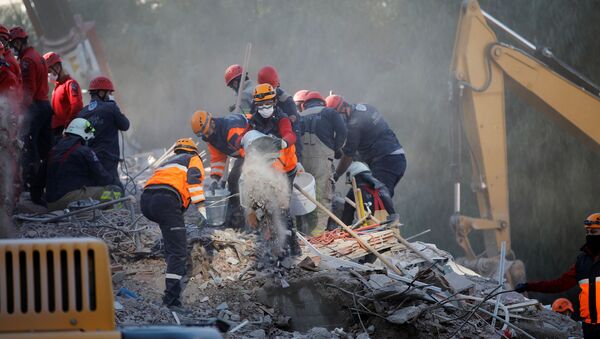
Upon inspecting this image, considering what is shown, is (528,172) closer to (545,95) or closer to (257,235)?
(545,95)

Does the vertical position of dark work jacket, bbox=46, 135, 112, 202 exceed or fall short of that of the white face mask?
it falls short

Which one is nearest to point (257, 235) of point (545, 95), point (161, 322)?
point (161, 322)

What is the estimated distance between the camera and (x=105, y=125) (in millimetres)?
10359

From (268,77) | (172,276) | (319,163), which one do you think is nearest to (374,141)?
(319,163)

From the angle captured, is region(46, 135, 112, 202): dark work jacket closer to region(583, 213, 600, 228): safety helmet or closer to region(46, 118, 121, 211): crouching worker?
region(46, 118, 121, 211): crouching worker

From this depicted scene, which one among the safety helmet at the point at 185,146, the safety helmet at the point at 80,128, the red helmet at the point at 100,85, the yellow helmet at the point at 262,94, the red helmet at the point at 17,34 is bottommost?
the safety helmet at the point at 80,128

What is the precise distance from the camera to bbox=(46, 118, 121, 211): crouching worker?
9.80 meters

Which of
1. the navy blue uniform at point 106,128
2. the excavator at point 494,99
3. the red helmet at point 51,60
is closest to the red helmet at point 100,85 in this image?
the navy blue uniform at point 106,128

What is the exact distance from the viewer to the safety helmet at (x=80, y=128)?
9.97 m

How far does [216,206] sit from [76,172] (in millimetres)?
1871

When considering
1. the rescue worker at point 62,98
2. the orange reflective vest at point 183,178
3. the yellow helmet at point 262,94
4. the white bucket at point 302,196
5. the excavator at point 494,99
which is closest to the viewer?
the orange reflective vest at point 183,178

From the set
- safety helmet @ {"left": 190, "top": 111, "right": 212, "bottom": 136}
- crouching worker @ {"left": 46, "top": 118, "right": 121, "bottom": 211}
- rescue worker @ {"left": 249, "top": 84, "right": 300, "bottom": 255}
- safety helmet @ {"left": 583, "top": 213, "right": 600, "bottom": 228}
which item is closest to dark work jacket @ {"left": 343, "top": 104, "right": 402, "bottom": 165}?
rescue worker @ {"left": 249, "top": 84, "right": 300, "bottom": 255}

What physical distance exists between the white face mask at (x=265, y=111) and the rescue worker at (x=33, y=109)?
307 centimetres

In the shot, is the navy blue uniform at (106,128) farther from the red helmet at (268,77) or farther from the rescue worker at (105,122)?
the red helmet at (268,77)
